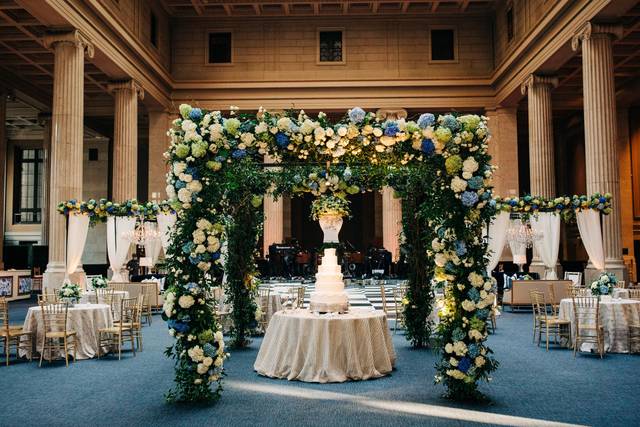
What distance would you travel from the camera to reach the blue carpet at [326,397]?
5.31 meters

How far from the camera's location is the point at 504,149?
71.5 feet

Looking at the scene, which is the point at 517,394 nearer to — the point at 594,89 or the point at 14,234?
the point at 594,89

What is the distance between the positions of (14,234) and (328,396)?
28872 mm

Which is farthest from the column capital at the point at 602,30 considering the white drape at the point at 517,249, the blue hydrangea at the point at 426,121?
the blue hydrangea at the point at 426,121

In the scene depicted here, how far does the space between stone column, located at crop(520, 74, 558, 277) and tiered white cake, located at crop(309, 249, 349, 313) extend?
1282 cm

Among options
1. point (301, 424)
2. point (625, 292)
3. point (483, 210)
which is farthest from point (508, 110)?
point (301, 424)

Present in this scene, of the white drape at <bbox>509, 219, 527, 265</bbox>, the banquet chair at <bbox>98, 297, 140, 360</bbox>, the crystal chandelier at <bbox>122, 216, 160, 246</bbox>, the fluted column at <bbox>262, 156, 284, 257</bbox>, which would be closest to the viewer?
the banquet chair at <bbox>98, 297, 140, 360</bbox>

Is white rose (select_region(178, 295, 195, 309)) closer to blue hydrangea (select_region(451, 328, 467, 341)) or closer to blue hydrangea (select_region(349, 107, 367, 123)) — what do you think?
blue hydrangea (select_region(349, 107, 367, 123))

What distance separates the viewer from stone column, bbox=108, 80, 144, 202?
18312 mm

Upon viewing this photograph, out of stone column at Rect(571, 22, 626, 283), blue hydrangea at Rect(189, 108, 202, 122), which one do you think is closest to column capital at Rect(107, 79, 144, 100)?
stone column at Rect(571, 22, 626, 283)

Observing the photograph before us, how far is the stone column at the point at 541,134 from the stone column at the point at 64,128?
44.0 feet

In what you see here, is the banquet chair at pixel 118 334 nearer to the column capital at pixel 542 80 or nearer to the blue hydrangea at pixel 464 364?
the blue hydrangea at pixel 464 364

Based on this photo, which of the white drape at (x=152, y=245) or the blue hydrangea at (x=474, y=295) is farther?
the white drape at (x=152, y=245)

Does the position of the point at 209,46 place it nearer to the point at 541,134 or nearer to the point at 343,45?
the point at 343,45
